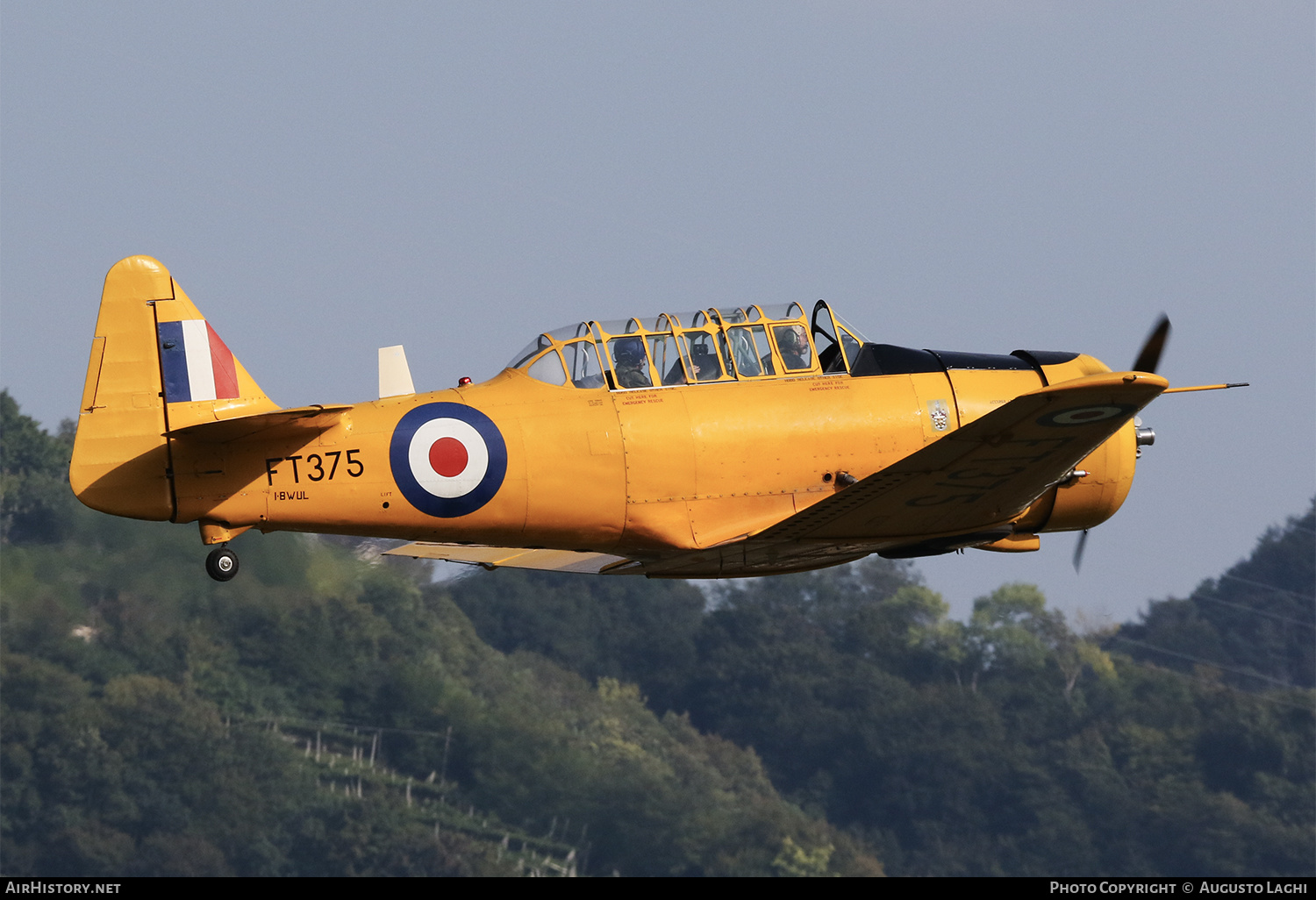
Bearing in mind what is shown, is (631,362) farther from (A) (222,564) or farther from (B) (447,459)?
(A) (222,564)

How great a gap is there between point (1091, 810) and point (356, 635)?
44122 millimetres

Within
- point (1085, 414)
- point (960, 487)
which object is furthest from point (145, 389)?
point (1085, 414)

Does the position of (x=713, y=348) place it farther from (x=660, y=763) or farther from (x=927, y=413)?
(x=660, y=763)

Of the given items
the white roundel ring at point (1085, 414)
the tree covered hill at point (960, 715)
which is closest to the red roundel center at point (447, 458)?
the white roundel ring at point (1085, 414)

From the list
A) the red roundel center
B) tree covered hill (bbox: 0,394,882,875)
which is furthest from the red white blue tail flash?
tree covered hill (bbox: 0,394,882,875)

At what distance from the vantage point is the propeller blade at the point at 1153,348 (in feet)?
40.8

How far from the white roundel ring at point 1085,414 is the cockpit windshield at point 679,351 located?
2620 mm

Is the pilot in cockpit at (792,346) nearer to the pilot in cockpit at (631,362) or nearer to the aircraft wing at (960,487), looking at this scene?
the pilot in cockpit at (631,362)

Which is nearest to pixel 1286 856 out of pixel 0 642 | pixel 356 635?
pixel 356 635

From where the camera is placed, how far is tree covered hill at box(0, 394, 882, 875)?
202 ft

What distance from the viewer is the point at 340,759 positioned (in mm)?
69688

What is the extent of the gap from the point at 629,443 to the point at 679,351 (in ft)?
3.22

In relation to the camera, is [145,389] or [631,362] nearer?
[145,389]

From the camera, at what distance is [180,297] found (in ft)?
42.2
